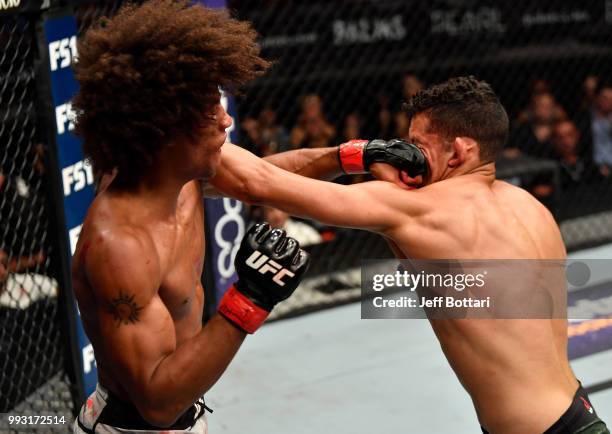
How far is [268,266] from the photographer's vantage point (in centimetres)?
204

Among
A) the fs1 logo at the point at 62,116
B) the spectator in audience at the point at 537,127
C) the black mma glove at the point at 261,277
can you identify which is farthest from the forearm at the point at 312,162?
the spectator in audience at the point at 537,127

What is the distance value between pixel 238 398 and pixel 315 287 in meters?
1.32

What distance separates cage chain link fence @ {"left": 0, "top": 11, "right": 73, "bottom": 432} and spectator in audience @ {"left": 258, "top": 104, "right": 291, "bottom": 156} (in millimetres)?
1493

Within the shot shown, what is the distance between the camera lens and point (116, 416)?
2.24 metres

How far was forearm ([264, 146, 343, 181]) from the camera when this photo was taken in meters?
2.87

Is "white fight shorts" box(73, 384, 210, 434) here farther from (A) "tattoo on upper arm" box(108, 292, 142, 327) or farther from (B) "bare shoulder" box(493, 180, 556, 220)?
(B) "bare shoulder" box(493, 180, 556, 220)

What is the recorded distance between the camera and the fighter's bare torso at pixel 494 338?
2.40 metres

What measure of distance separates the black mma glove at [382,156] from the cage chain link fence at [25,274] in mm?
1231

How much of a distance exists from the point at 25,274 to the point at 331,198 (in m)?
1.81

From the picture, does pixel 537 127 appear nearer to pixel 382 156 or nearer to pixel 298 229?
pixel 298 229

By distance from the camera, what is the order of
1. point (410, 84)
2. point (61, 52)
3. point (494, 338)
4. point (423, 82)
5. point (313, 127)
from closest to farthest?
point (494, 338) < point (61, 52) < point (313, 127) < point (410, 84) < point (423, 82)

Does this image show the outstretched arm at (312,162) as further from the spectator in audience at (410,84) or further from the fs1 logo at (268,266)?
the spectator in audience at (410,84)

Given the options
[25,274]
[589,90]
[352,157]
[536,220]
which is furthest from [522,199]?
[589,90]

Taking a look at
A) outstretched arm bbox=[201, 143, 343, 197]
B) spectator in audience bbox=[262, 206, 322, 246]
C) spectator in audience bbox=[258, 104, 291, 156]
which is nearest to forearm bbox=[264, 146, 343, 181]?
outstretched arm bbox=[201, 143, 343, 197]
